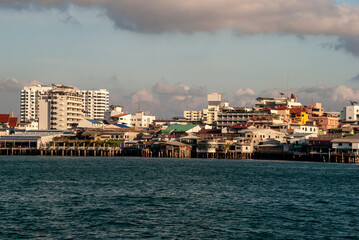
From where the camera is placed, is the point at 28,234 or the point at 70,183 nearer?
the point at 28,234

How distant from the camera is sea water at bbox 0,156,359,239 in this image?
4125 centimetres

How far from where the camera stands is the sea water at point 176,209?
41.2 metres

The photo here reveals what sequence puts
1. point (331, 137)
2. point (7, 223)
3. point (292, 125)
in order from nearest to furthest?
1. point (7, 223)
2. point (331, 137)
3. point (292, 125)

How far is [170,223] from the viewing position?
44.6 m

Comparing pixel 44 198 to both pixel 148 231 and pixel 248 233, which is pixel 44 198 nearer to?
pixel 148 231

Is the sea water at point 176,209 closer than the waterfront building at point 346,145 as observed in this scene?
Yes

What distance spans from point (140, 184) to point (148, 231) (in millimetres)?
32681

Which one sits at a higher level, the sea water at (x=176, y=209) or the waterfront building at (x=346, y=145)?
the waterfront building at (x=346, y=145)

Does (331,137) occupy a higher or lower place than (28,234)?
higher

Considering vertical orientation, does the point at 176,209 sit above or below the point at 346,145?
below

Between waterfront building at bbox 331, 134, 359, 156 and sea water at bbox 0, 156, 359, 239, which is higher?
waterfront building at bbox 331, 134, 359, 156

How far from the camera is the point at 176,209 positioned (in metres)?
51.5

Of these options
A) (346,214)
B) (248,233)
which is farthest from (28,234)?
(346,214)

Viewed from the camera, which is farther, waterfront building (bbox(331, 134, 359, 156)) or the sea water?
waterfront building (bbox(331, 134, 359, 156))
